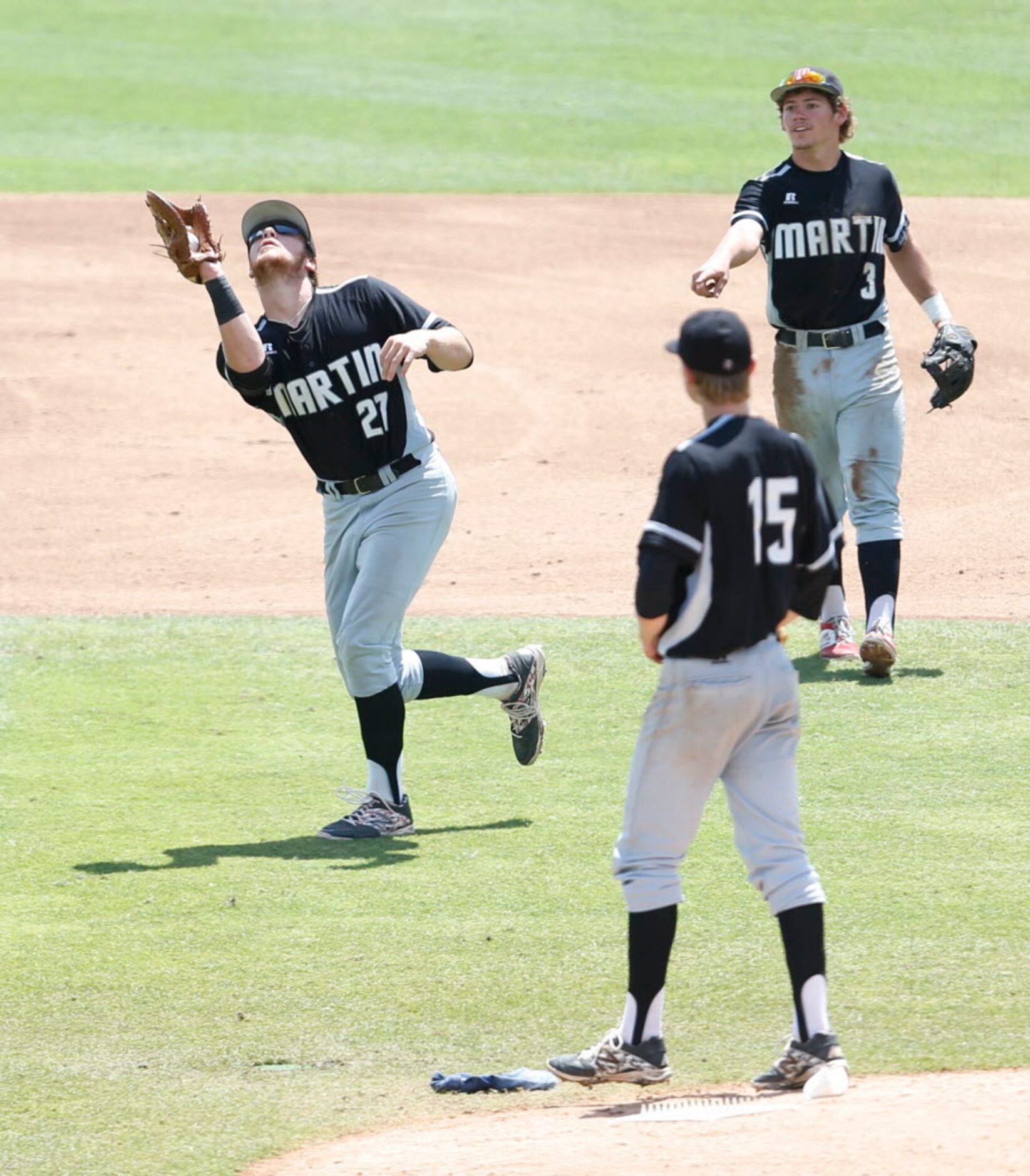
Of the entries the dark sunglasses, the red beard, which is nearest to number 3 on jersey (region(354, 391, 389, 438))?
the red beard

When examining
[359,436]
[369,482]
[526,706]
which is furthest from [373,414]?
[526,706]

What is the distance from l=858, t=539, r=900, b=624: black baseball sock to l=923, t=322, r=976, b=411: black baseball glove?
2.25 ft

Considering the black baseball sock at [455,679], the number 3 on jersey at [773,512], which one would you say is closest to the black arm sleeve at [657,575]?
the number 3 on jersey at [773,512]

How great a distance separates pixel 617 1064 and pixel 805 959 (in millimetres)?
502

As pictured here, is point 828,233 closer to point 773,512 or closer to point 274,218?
point 274,218

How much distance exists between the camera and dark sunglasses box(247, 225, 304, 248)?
22.6 ft

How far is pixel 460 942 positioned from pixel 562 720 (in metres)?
2.56

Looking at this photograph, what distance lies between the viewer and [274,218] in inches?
273

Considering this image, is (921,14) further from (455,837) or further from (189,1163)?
(189,1163)

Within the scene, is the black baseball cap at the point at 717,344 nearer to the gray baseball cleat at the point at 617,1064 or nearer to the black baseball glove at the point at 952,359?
the gray baseball cleat at the point at 617,1064

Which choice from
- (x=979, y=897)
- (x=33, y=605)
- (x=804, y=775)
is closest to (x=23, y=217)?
(x=33, y=605)

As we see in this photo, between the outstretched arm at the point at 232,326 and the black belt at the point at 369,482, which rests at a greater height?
the outstretched arm at the point at 232,326

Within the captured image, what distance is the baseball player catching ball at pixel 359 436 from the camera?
676 centimetres

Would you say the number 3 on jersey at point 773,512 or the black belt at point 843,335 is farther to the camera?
the black belt at point 843,335
